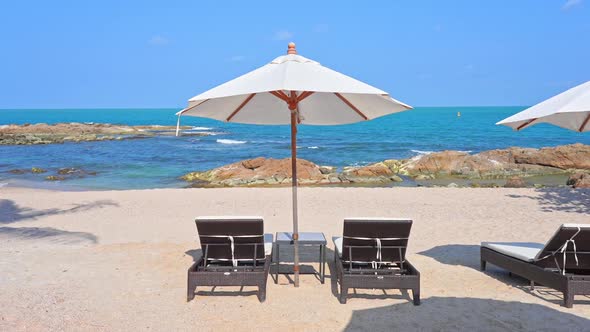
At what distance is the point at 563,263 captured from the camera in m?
5.34

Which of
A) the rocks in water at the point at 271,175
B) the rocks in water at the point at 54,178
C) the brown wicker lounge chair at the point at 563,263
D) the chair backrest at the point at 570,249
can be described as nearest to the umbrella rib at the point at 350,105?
the brown wicker lounge chair at the point at 563,263

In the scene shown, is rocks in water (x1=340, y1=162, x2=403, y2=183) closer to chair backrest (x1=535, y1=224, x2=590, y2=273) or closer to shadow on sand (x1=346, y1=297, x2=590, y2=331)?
chair backrest (x1=535, y1=224, x2=590, y2=273)

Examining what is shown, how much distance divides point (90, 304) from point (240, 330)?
1770 mm

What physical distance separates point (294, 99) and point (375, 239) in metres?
1.79

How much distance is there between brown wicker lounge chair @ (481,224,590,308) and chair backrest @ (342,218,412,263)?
1427mm

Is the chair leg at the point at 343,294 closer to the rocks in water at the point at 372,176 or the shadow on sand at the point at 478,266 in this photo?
the shadow on sand at the point at 478,266


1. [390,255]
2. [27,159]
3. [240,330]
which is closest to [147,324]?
[240,330]

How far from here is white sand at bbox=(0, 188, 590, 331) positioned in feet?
15.9

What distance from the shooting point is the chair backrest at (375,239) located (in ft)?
17.6

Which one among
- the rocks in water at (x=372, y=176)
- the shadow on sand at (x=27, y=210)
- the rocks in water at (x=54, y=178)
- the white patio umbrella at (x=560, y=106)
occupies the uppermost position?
the white patio umbrella at (x=560, y=106)

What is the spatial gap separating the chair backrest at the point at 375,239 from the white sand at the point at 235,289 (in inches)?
17.9

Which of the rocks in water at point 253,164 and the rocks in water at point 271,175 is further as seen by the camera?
the rocks in water at point 253,164

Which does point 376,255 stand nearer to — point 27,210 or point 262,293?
point 262,293

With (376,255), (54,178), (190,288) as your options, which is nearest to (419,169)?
(54,178)
